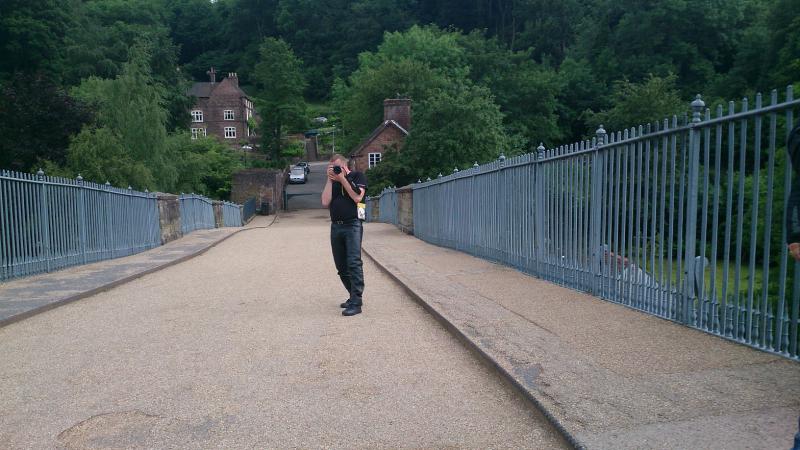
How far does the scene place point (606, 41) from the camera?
67.2m

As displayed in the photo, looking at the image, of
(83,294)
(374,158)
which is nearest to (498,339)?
(83,294)

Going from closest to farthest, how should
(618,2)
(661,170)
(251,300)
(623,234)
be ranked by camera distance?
1. (661,170)
2. (623,234)
3. (251,300)
4. (618,2)

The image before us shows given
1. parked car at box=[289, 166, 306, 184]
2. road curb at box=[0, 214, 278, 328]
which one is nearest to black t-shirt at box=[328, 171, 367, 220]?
road curb at box=[0, 214, 278, 328]

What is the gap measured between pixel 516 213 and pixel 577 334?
4.83 metres

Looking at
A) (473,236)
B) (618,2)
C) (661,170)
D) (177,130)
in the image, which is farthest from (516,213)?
(618,2)

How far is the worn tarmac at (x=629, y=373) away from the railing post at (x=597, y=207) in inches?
13.7

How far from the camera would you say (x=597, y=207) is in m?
8.01

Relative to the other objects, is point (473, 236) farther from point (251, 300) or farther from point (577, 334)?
point (577, 334)

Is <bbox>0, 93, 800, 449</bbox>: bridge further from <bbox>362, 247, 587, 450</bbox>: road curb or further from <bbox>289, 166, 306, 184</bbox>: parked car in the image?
<bbox>289, 166, 306, 184</bbox>: parked car

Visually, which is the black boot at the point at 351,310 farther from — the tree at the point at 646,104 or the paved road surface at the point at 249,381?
the tree at the point at 646,104

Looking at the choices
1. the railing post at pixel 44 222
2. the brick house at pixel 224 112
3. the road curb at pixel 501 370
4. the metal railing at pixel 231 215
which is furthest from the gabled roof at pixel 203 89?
the road curb at pixel 501 370

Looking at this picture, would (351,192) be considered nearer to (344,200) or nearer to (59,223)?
(344,200)

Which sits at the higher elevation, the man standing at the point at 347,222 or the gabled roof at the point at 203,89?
the gabled roof at the point at 203,89

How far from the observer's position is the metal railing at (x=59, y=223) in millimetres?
10797
